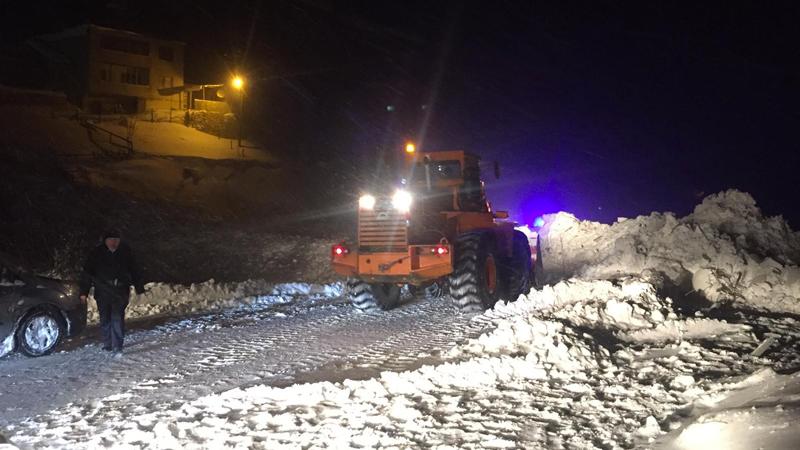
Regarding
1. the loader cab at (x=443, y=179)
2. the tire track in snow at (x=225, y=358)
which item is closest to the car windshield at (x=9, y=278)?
the tire track in snow at (x=225, y=358)

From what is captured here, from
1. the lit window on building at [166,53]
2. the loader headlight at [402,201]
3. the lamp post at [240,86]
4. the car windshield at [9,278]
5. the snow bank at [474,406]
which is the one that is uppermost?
the lit window on building at [166,53]

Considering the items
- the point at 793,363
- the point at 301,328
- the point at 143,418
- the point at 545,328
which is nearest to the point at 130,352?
the point at 301,328

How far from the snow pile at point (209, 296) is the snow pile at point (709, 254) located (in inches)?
239

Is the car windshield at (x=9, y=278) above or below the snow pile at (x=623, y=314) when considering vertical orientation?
above

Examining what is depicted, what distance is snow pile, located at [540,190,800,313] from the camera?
1152 cm

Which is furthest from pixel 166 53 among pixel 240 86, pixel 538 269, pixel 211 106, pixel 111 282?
pixel 111 282

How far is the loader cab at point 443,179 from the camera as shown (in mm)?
13352

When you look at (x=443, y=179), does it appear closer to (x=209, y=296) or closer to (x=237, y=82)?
(x=209, y=296)

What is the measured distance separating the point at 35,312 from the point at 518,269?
9.17 metres

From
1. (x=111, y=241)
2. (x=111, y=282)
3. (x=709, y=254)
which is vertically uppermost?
(x=111, y=241)

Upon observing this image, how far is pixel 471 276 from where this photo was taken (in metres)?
12.1

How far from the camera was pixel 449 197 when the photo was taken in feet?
A: 43.9

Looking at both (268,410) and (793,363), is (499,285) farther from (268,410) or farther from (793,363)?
(268,410)

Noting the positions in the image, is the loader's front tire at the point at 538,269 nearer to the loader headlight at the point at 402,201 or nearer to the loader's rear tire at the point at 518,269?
the loader's rear tire at the point at 518,269
